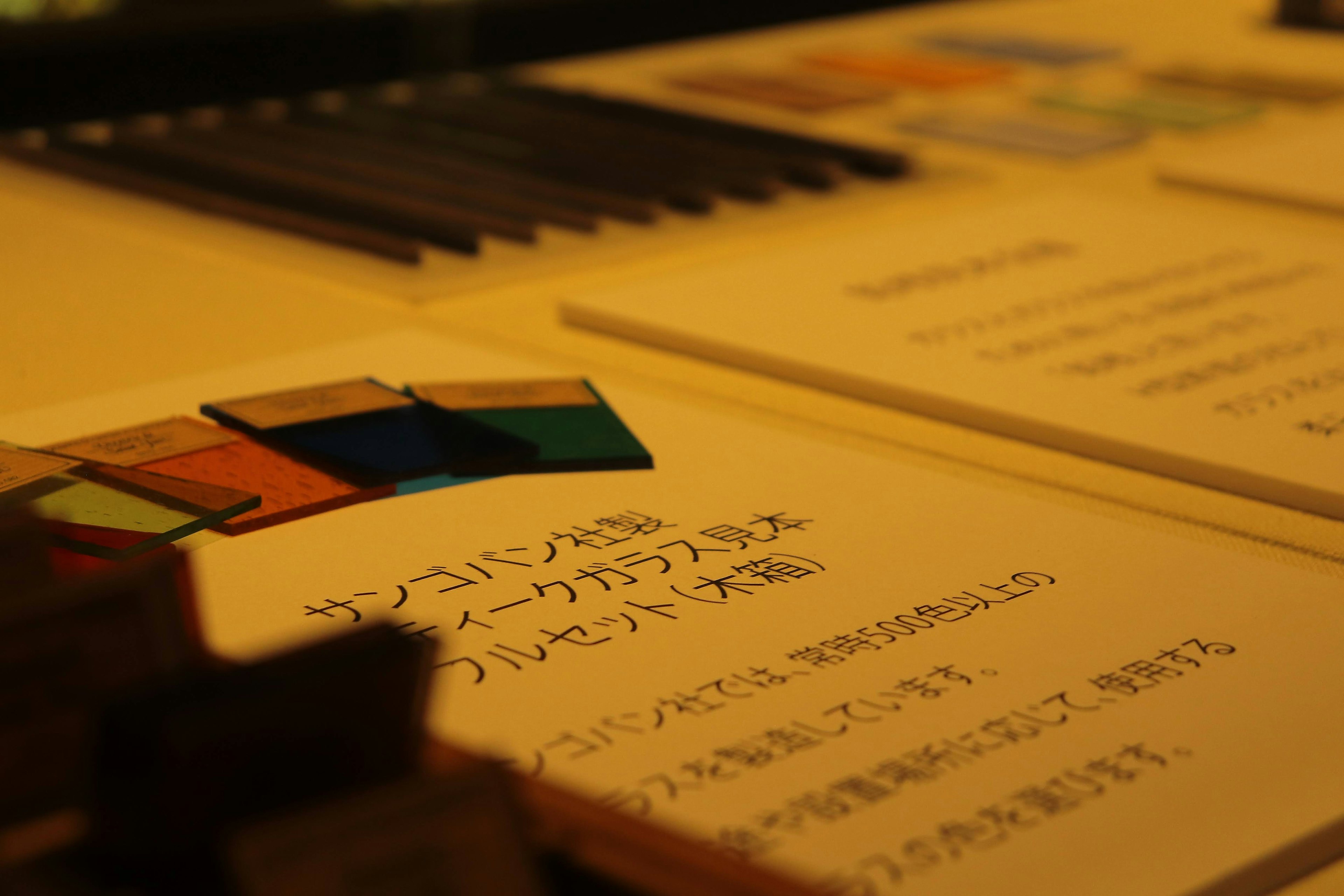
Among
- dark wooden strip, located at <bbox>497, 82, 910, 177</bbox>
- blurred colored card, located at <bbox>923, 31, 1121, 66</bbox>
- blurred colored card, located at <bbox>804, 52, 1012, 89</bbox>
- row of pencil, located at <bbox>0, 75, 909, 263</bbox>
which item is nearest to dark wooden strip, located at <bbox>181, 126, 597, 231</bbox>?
row of pencil, located at <bbox>0, 75, 909, 263</bbox>

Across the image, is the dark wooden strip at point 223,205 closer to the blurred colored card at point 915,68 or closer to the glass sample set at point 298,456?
the glass sample set at point 298,456

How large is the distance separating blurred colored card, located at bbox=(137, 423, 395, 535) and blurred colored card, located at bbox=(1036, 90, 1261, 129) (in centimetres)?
150

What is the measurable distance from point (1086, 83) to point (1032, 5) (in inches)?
29.4

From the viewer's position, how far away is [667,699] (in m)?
0.68

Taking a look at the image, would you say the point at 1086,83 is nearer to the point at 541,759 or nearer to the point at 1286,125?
the point at 1286,125

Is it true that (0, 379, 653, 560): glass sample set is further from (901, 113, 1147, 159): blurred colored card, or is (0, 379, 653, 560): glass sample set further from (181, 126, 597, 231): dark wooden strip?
(901, 113, 1147, 159): blurred colored card

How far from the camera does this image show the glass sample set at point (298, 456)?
2.71 ft

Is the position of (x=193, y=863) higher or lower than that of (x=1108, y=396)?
higher

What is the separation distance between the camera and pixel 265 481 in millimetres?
897

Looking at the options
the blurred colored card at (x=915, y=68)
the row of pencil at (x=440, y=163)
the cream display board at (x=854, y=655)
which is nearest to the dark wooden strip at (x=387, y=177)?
the row of pencil at (x=440, y=163)

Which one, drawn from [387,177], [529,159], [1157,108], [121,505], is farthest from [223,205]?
[1157,108]

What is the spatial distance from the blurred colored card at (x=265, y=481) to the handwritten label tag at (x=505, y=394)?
114mm

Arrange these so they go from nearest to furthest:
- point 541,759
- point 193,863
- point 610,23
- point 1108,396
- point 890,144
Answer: point 193,863, point 541,759, point 1108,396, point 890,144, point 610,23

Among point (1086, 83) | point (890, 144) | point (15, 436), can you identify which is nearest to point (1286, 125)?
point (1086, 83)
